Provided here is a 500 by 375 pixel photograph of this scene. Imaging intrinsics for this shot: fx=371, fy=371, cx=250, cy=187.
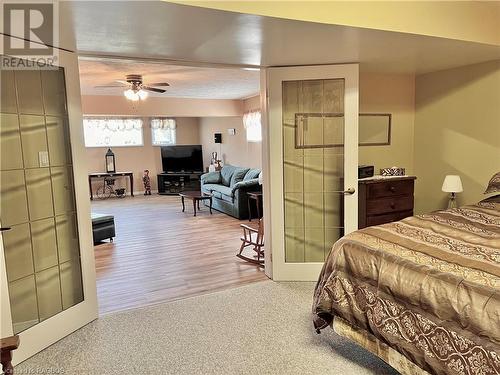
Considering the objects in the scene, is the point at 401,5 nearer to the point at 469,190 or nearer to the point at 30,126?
the point at 469,190

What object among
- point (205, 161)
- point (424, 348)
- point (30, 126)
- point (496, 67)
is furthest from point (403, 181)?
point (205, 161)

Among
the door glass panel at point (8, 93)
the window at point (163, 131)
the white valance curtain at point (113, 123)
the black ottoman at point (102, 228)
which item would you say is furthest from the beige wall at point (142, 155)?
the door glass panel at point (8, 93)

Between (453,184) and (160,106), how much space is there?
6.14 m

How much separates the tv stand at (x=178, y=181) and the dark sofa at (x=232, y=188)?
1679mm

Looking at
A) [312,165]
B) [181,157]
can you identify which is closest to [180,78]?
[312,165]

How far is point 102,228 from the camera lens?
5.46 m

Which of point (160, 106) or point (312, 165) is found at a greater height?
point (160, 106)

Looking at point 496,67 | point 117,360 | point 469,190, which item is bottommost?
point 117,360

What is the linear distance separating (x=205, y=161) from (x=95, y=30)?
857 centimetres

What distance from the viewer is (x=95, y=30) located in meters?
2.31

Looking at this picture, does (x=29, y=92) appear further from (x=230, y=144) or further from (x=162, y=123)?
(x=162, y=123)

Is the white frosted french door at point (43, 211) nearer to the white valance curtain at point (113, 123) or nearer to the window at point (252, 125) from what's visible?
the window at point (252, 125)

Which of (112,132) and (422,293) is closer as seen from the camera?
(422,293)

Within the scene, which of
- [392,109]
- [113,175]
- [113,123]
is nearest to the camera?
[392,109]
